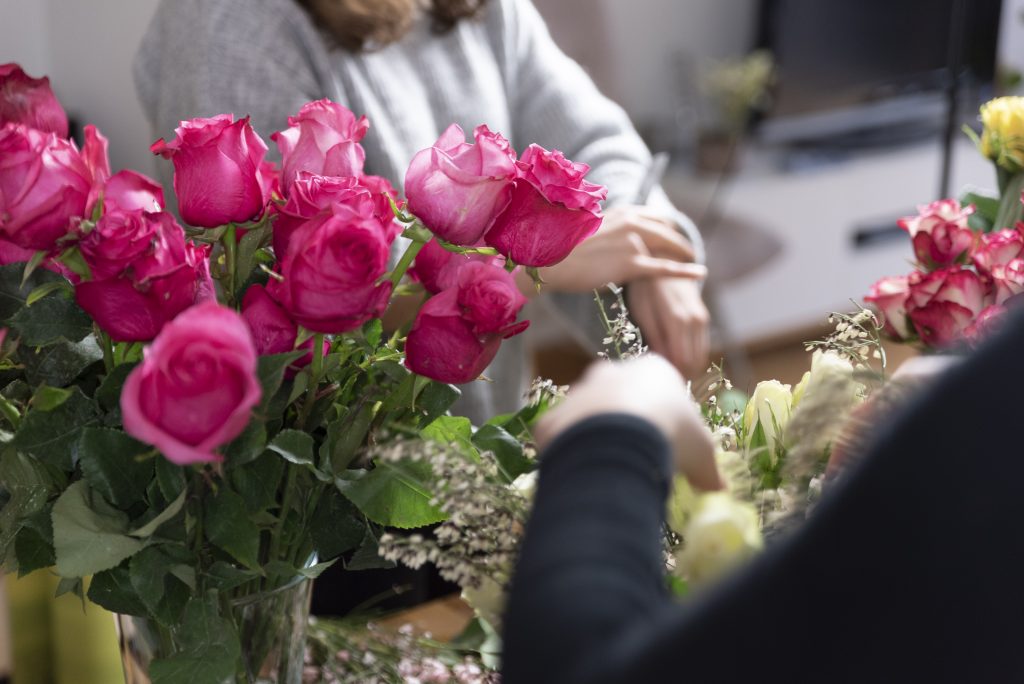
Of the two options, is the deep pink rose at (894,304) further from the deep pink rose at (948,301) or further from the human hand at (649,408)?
the human hand at (649,408)

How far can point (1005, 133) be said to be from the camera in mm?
756

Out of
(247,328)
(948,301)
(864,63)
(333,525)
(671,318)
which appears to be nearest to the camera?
(247,328)

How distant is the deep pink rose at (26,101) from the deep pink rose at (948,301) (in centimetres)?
50

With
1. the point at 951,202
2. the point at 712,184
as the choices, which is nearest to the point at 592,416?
the point at 951,202

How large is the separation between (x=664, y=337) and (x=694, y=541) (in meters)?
0.70

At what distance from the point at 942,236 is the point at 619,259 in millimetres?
290

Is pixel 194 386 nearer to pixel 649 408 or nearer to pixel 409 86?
pixel 649 408

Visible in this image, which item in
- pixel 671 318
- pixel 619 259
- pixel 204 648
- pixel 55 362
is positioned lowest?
pixel 671 318

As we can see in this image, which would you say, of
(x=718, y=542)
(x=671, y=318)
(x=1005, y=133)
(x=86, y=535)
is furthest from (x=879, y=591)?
Result: (x=671, y=318)

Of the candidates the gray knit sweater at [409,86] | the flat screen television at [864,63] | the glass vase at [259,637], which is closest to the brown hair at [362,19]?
the gray knit sweater at [409,86]

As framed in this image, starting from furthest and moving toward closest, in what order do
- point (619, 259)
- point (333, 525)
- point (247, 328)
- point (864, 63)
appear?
1. point (864, 63)
2. point (619, 259)
3. point (333, 525)
4. point (247, 328)

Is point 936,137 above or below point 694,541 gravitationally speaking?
below

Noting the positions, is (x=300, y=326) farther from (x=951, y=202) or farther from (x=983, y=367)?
(x=951, y=202)

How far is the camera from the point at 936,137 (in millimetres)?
3492
